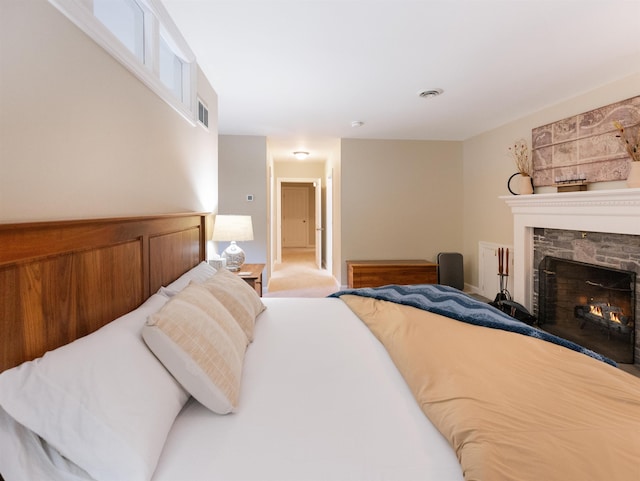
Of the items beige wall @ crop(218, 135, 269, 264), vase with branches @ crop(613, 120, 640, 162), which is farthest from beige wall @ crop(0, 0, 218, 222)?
vase with branches @ crop(613, 120, 640, 162)

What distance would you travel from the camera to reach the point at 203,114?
110 inches

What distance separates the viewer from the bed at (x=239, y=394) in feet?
2.47

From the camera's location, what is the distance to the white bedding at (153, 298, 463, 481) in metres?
0.82

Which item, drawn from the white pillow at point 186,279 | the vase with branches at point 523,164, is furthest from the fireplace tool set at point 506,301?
the white pillow at point 186,279

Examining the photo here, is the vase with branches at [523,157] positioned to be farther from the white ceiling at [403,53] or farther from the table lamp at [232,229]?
the table lamp at [232,229]

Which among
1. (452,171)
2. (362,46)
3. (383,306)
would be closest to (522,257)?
(452,171)

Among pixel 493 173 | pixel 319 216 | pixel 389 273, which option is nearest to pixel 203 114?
pixel 389 273

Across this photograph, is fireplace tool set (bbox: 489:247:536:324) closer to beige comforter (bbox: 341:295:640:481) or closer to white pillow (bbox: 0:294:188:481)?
beige comforter (bbox: 341:295:640:481)

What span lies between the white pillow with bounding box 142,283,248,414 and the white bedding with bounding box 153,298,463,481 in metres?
0.07

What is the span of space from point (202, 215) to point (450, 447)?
217cm

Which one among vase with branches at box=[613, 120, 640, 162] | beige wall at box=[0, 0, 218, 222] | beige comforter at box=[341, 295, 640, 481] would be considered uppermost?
vase with branches at box=[613, 120, 640, 162]

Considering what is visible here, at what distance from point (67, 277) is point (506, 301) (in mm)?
3806

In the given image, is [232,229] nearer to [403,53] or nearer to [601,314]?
[403,53]

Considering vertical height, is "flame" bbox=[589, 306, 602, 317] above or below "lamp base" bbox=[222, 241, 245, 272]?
below
